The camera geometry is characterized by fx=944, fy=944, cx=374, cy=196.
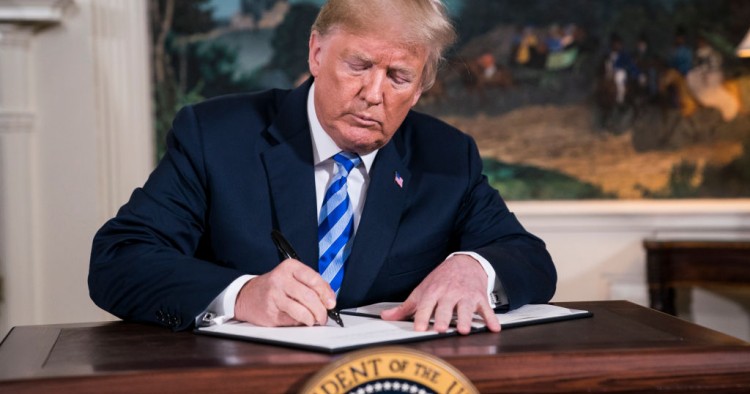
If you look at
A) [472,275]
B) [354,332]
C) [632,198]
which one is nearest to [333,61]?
[472,275]

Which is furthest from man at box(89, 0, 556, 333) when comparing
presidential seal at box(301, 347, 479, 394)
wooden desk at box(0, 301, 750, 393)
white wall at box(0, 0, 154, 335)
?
white wall at box(0, 0, 154, 335)

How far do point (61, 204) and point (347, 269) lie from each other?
135 inches

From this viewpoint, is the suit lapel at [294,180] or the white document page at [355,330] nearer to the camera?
the white document page at [355,330]

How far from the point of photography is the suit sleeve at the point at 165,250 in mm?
2004

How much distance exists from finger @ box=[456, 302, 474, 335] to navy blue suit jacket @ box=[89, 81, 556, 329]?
0.33 m

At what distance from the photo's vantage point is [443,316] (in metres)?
1.82

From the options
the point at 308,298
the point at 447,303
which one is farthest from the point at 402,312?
the point at 308,298

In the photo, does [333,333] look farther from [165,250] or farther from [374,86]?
[374,86]

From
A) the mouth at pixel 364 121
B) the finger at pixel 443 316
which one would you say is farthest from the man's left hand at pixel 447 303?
the mouth at pixel 364 121

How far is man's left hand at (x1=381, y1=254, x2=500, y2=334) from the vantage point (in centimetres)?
181

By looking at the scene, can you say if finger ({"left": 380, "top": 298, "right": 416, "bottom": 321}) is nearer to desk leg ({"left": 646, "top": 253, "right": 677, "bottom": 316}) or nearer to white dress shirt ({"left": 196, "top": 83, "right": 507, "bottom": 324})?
white dress shirt ({"left": 196, "top": 83, "right": 507, "bottom": 324})

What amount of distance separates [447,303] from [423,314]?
0.07 meters

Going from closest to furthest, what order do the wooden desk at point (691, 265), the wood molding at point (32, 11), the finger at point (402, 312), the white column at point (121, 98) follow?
the finger at point (402, 312)
the wooden desk at point (691, 265)
the wood molding at point (32, 11)
the white column at point (121, 98)

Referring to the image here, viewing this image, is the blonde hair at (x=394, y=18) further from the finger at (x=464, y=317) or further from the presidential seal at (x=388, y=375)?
the presidential seal at (x=388, y=375)
